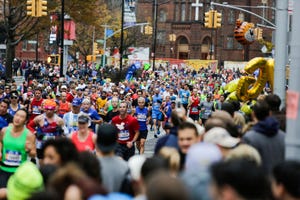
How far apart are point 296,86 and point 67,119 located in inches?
300

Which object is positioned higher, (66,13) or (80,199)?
(66,13)

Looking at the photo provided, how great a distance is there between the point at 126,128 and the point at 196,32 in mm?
88457

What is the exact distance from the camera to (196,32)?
102 m

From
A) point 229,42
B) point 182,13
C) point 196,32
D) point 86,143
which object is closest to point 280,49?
point 86,143

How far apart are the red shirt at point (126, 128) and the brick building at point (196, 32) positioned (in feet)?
274

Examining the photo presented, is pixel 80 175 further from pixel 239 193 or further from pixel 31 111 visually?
pixel 31 111

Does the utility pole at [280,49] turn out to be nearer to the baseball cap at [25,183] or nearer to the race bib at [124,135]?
the race bib at [124,135]

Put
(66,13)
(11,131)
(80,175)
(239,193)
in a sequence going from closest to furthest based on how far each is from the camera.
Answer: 1. (239,193)
2. (80,175)
3. (11,131)
4. (66,13)

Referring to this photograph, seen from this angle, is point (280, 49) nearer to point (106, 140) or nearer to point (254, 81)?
point (254, 81)

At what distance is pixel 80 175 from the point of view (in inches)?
230

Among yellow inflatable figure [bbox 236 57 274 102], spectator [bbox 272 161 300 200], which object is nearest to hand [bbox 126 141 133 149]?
yellow inflatable figure [bbox 236 57 274 102]

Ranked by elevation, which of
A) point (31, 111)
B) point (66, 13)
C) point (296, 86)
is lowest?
point (31, 111)

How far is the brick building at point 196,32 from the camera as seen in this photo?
99.8m

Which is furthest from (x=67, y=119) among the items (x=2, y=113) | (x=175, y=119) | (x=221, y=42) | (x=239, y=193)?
(x=221, y=42)
